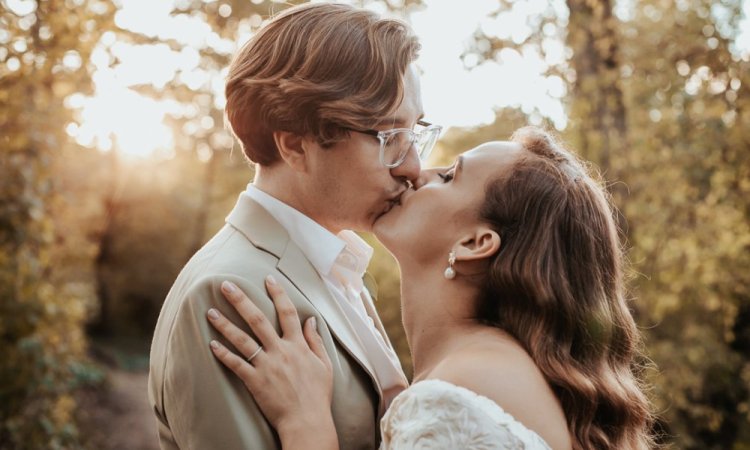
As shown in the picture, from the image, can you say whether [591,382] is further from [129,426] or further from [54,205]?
[129,426]

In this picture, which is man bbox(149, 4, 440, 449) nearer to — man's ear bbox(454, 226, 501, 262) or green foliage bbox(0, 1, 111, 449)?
man's ear bbox(454, 226, 501, 262)

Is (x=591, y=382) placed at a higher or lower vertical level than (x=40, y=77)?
higher

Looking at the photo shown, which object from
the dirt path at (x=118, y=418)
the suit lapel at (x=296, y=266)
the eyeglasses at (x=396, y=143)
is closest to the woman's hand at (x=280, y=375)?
the suit lapel at (x=296, y=266)

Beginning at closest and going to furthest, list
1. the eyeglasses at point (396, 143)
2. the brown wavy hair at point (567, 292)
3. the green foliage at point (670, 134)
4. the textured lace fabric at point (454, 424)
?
the textured lace fabric at point (454, 424) < the brown wavy hair at point (567, 292) < the eyeglasses at point (396, 143) < the green foliage at point (670, 134)

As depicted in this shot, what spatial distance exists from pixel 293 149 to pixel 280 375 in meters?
0.83

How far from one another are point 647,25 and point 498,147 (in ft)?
22.7

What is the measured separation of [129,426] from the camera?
53.3 ft

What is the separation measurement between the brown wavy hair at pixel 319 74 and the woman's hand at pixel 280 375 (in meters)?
0.68

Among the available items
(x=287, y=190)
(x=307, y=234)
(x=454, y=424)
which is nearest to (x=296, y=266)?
(x=307, y=234)

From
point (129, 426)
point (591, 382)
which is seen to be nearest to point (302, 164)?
point (591, 382)

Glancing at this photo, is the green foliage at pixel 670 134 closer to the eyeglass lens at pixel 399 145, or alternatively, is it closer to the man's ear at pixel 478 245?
the eyeglass lens at pixel 399 145

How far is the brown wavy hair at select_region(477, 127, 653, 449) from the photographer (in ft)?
8.21

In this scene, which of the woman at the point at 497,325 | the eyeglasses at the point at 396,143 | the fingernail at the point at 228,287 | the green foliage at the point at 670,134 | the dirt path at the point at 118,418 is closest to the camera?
the woman at the point at 497,325

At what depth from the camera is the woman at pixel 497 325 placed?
225cm
